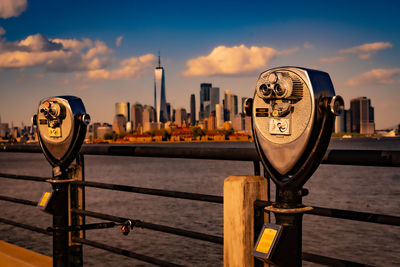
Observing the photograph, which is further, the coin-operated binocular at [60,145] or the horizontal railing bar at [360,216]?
the coin-operated binocular at [60,145]

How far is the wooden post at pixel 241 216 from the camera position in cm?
204

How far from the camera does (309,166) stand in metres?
1.71

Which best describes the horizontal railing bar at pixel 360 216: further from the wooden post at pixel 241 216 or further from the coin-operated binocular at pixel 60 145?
the coin-operated binocular at pixel 60 145

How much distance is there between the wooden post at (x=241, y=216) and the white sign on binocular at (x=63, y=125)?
3.73 feet

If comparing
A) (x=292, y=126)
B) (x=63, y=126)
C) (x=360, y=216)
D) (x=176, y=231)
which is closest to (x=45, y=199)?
(x=63, y=126)

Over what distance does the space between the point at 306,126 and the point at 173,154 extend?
99cm

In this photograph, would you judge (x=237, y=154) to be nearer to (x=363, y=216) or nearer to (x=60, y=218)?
(x=363, y=216)

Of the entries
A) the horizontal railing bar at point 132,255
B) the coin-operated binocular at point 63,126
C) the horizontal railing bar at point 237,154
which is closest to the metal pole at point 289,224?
the horizontal railing bar at point 237,154

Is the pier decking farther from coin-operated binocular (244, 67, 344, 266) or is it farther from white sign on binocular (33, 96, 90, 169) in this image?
coin-operated binocular (244, 67, 344, 266)

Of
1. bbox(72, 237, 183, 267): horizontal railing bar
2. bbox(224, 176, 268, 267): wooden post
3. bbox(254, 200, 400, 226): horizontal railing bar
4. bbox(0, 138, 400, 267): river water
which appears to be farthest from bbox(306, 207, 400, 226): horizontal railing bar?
bbox(0, 138, 400, 267): river water

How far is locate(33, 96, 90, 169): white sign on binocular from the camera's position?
2.81m

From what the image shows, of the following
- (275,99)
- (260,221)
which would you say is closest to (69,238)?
(260,221)

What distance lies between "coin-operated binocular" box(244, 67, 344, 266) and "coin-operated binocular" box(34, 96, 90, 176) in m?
1.34

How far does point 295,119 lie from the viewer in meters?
1.71
